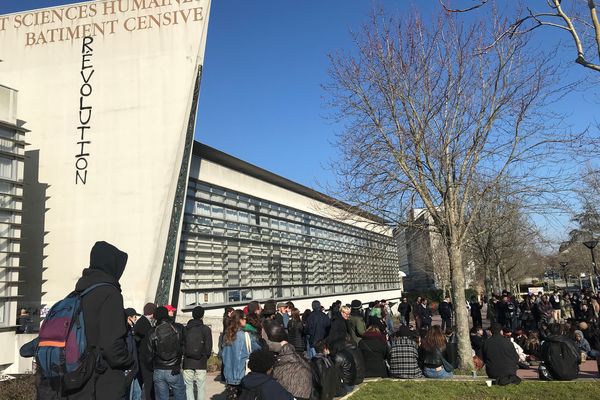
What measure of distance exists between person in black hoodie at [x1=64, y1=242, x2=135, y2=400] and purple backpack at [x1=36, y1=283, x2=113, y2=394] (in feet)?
0.18

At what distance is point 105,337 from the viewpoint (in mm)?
3479

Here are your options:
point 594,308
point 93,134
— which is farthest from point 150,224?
point 594,308

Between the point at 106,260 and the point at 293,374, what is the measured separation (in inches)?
126

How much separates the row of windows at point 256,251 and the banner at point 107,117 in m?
2.90

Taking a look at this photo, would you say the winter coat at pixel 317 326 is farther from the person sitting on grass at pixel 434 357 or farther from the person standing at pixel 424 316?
the person standing at pixel 424 316

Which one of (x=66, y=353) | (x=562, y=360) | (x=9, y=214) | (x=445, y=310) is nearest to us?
(x=66, y=353)

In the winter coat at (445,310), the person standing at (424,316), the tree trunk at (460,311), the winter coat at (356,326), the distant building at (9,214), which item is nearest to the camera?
the tree trunk at (460,311)

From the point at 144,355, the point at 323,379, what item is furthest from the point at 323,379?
the point at 144,355

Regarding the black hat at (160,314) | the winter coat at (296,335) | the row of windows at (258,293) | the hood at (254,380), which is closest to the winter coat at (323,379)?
the black hat at (160,314)

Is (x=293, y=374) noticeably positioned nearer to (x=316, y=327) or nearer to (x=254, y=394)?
(x=254, y=394)

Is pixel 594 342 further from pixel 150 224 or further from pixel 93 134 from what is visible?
pixel 93 134

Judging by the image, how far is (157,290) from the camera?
47.0 ft

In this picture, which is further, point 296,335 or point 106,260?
point 296,335

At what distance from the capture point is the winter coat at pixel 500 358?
9227mm
